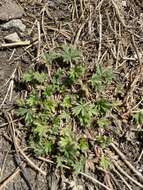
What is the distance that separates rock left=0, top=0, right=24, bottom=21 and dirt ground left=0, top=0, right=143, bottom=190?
0.17 feet

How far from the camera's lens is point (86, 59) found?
9.67 feet

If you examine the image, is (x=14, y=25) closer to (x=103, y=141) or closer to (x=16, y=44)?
(x=16, y=44)

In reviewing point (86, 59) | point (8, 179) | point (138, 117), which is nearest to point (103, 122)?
point (138, 117)

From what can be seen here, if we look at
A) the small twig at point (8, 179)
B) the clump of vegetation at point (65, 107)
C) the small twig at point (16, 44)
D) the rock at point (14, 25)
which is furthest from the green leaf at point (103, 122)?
the rock at point (14, 25)

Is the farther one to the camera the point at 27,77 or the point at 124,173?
the point at 27,77

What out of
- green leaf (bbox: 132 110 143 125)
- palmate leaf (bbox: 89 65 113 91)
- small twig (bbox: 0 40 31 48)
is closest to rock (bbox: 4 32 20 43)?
small twig (bbox: 0 40 31 48)

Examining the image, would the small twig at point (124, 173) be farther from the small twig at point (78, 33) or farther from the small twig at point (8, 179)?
the small twig at point (78, 33)

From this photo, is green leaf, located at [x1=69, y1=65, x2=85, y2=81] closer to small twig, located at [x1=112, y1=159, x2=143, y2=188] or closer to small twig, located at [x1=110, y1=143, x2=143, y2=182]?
small twig, located at [x1=110, y1=143, x2=143, y2=182]

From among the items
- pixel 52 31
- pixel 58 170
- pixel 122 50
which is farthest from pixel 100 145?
pixel 52 31

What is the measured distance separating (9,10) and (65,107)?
2.79 feet

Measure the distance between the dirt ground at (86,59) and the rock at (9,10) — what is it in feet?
0.17

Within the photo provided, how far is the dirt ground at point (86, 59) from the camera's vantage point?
103 inches

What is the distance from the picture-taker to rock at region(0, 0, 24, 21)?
9.95 ft

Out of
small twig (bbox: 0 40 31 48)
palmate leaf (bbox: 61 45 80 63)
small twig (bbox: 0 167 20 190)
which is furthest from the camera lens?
small twig (bbox: 0 40 31 48)
